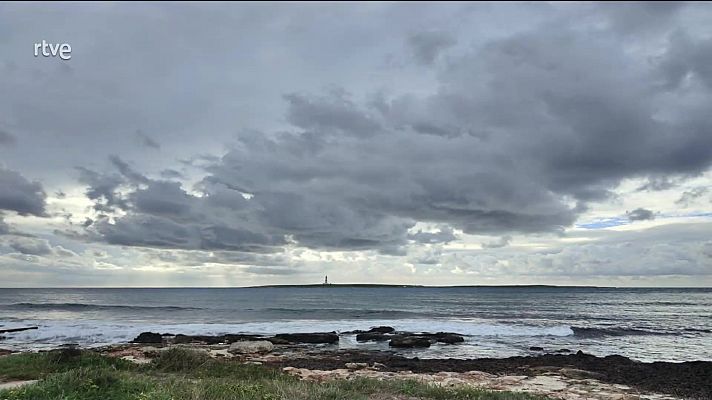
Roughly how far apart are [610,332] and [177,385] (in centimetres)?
3826

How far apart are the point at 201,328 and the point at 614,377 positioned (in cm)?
3181

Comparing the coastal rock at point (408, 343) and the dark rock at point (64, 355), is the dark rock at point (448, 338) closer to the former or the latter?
the coastal rock at point (408, 343)

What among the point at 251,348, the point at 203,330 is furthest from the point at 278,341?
the point at 203,330

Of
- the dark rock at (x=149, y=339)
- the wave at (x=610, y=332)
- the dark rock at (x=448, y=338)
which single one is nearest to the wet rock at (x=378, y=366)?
the dark rock at (x=448, y=338)

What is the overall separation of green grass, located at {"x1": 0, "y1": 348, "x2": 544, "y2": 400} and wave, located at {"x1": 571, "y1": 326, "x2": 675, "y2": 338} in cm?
2994

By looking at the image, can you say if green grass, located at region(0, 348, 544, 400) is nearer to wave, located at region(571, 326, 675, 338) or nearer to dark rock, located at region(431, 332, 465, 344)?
dark rock, located at region(431, 332, 465, 344)

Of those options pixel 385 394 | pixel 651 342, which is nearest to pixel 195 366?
pixel 385 394

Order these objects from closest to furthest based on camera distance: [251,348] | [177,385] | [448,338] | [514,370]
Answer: [177,385]
[514,370]
[251,348]
[448,338]

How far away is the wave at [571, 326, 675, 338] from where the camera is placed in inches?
1537

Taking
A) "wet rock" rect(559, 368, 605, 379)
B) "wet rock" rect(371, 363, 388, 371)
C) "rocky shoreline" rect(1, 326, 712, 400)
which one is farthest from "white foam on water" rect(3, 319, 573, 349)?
"wet rock" rect(371, 363, 388, 371)

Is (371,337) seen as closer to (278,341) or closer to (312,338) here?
(312,338)

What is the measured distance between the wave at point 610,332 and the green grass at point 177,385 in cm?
2994

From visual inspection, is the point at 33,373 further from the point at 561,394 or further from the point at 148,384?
the point at 561,394

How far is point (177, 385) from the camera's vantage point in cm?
1230
